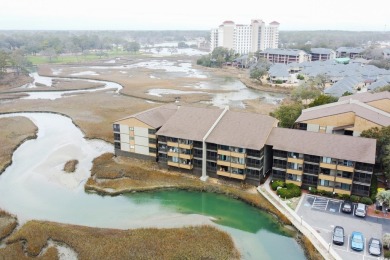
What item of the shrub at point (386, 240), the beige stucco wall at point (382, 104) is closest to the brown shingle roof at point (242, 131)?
the shrub at point (386, 240)

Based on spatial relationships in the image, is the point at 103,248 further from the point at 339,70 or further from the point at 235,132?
the point at 339,70

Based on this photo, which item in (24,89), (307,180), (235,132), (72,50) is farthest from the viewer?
(72,50)

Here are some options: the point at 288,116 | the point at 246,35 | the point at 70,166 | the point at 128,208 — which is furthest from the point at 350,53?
the point at 128,208

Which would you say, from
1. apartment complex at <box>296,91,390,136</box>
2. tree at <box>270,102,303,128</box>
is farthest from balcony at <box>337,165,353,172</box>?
tree at <box>270,102,303,128</box>

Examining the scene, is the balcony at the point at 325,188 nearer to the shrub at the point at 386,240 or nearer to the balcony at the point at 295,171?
the balcony at the point at 295,171

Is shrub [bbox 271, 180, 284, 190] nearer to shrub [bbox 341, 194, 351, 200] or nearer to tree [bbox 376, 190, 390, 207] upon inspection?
shrub [bbox 341, 194, 351, 200]

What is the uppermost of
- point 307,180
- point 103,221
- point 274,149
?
point 274,149

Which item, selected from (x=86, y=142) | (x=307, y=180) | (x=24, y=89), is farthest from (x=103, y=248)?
(x=24, y=89)

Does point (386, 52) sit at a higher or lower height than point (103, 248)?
higher
